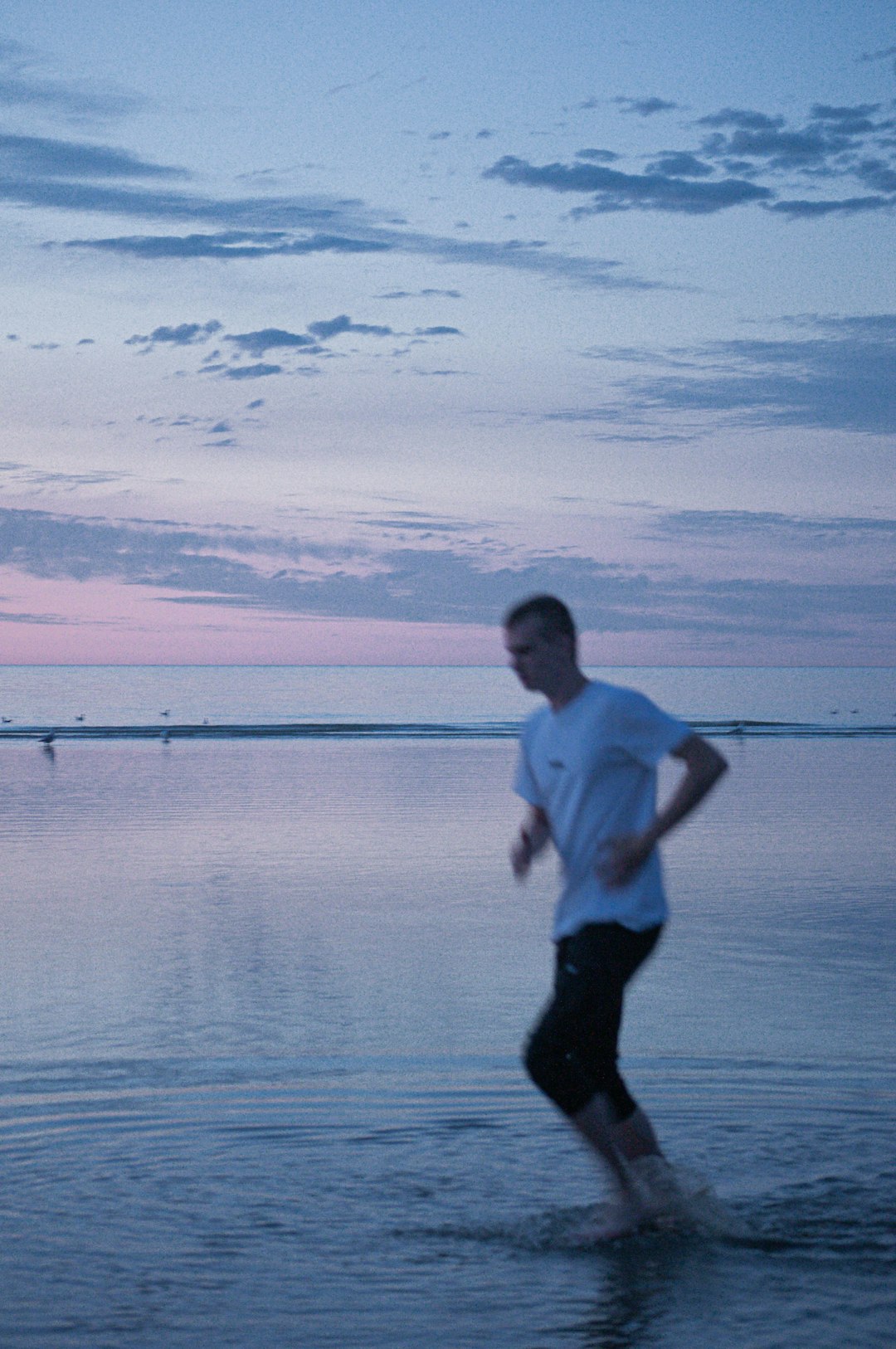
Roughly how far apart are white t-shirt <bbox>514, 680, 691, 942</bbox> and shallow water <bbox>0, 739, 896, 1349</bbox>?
992 millimetres

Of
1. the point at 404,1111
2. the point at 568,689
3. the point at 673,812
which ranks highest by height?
the point at 568,689

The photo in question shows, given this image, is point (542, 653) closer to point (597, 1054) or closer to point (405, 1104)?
point (597, 1054)

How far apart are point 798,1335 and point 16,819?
1467 cm

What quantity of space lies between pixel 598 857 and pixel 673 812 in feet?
1.07

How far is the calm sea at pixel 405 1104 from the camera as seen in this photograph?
4.28 metres

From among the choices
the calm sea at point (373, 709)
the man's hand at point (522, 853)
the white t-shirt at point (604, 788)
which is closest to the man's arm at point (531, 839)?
the man's hand at point (522, 853)

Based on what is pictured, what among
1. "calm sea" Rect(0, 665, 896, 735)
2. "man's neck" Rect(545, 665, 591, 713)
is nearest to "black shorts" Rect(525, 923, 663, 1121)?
"man's neck" Rect(545, 665, 591, 713)

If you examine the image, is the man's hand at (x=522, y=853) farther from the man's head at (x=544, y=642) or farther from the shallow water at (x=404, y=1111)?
the shallow water at (x=404, y=1111)

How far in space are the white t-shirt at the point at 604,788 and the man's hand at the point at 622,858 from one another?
5 cm

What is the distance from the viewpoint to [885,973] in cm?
867

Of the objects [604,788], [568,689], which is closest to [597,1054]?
[604,788]

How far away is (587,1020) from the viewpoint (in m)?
4.68

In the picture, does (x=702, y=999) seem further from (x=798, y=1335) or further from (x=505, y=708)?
(x=505, y=708)

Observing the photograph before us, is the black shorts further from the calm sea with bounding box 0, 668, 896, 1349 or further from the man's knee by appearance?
the calm sea with bounding box 0, 668, 896, 1349
